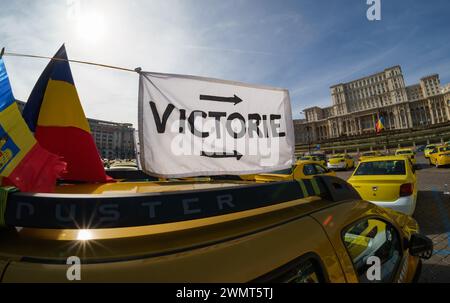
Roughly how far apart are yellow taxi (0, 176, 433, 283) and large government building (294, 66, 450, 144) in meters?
88.3

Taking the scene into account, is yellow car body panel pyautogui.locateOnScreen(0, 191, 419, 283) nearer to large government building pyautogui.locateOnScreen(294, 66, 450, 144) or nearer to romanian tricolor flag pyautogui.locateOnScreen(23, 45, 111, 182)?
romanian tricolor flag pyautogui.locateOnScreen(23, 45, 111, 182)

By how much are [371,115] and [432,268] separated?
105666 mm

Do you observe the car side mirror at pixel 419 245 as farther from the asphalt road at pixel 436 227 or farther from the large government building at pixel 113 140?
the large government building at pixel 113 140

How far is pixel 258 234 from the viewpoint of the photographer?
1.00m

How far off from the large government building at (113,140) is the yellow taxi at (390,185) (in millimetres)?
107131

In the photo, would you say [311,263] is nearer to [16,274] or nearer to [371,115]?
[16,274]

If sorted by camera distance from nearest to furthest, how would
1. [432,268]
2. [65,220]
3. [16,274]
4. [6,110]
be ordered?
[16,274]
[65,220]
[6,110]
[432,268]

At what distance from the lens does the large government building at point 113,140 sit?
103312 millimetres

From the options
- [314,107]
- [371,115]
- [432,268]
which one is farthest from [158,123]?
[314,107]

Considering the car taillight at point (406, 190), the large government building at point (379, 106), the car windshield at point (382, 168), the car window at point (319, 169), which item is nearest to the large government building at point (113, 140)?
the large government building at point (379, 106)

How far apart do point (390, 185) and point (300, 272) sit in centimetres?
525

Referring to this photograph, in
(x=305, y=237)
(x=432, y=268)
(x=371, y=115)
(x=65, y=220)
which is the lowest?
(x=432, y=268)

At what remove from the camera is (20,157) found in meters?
1.59

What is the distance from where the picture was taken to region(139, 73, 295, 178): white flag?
195cm
